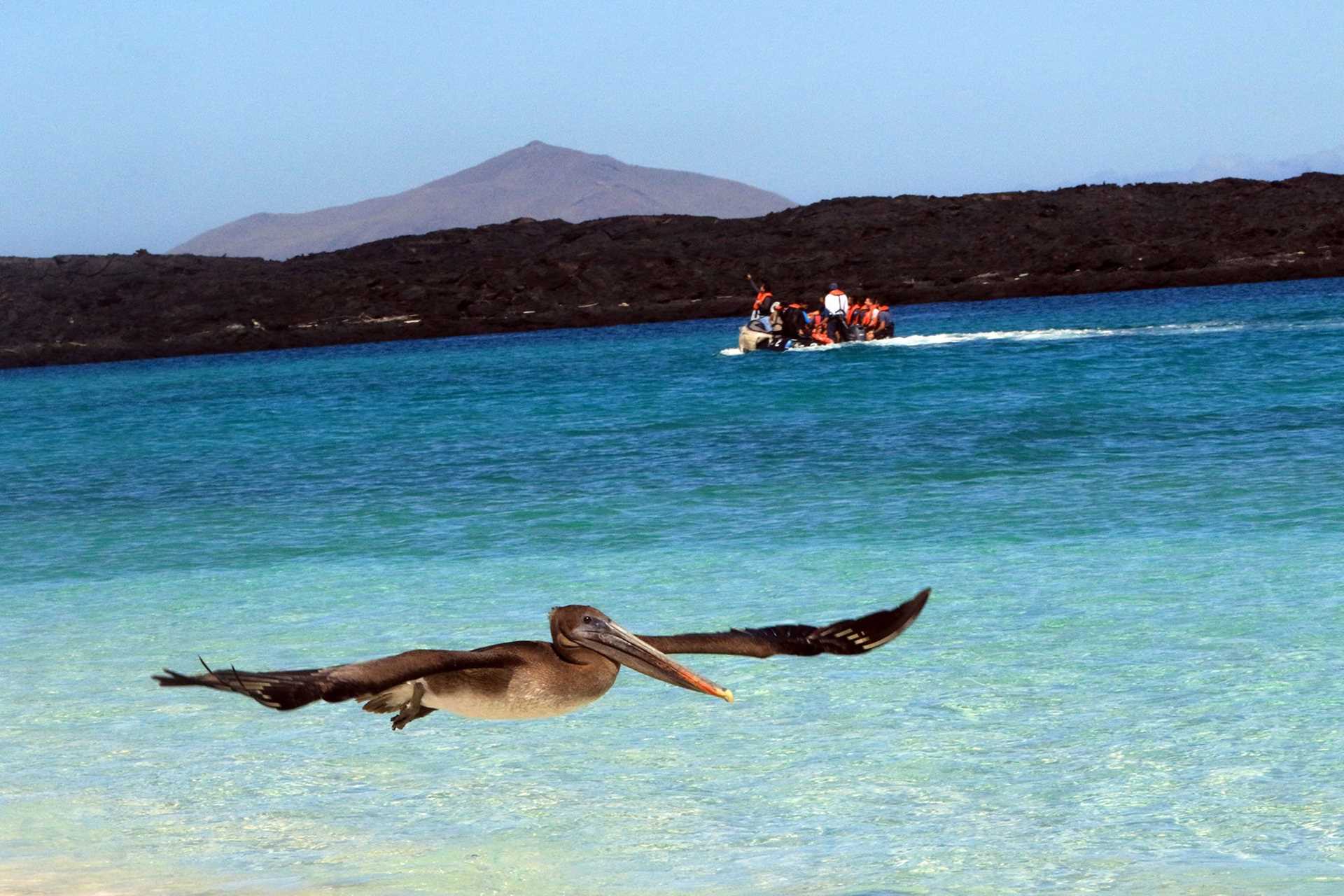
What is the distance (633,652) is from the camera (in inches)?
148

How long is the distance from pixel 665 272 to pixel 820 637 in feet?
378

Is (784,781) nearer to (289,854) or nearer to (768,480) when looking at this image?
(289,854)

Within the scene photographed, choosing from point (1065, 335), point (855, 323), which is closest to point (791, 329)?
point (855, 323)

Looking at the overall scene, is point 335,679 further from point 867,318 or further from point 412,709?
point 867,318

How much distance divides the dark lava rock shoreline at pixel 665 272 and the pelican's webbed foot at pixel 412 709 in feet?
345

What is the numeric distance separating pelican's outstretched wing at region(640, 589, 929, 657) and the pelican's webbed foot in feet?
1.76

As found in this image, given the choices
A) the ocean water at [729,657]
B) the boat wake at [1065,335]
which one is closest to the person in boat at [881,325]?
the boat wake at [1065,335]

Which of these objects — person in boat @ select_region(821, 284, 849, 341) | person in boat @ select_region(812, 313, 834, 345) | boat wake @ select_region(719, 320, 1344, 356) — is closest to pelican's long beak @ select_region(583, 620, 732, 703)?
person in boat @ select_region(821, 284, 849, 341)

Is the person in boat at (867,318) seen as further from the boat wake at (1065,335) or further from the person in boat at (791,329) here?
the person in boat at (791,329)

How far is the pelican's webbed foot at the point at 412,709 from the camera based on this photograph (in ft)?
12.8

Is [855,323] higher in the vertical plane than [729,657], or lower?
higher

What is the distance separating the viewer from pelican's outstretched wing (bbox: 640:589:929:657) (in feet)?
13.5

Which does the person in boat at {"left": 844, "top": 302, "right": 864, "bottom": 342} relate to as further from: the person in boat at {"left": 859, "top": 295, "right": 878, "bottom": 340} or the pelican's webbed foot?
the pelican's webbed foot

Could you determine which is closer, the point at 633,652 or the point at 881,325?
the point at 633,652
